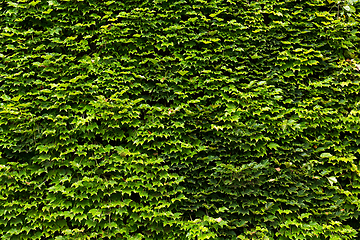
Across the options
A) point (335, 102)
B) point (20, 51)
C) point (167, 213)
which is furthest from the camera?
point (335, 102)

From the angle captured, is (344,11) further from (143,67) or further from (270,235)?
(270,235)

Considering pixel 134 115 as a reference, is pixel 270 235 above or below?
below

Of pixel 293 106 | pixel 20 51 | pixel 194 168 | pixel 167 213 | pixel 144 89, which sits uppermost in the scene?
pixel 20 51

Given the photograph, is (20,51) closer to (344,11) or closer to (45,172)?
(45,172)

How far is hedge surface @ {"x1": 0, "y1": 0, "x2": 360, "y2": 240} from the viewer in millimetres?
2787

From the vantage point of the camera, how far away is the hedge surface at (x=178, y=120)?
279cm

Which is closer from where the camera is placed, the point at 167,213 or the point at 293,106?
the point at 167,213

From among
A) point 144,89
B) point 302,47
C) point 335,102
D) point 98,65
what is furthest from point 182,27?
point 335,102

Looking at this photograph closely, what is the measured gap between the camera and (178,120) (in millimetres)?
3006

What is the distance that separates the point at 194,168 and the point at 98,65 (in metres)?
1.96

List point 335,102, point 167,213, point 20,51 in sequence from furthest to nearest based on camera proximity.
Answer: point 335,102 < point 20,51 < point 167,213

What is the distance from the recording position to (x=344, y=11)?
333 cm

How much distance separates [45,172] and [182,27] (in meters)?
2.79

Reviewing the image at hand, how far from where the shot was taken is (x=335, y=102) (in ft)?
10.5
